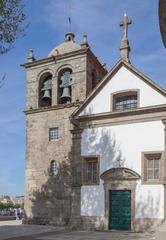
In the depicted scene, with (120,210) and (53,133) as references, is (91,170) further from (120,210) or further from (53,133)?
(53,133)

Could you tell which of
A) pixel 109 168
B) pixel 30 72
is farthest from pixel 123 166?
pixel 30 72

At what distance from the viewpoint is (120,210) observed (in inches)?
758

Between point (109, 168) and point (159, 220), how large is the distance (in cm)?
352

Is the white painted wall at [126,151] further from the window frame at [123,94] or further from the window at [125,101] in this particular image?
the window at [125,101]

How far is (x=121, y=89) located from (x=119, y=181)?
4610 mm

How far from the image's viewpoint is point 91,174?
807 inches

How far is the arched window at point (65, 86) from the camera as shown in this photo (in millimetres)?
23938

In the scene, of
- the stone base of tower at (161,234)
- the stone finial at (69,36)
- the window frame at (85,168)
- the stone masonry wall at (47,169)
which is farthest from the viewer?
the stone finial at (69,36)

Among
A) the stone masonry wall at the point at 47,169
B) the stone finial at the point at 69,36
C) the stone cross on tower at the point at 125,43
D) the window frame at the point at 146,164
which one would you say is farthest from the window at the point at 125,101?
the stone finial at the point at 69,36

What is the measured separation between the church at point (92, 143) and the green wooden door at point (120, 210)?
0.05m

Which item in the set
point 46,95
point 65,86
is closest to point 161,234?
point 65,86

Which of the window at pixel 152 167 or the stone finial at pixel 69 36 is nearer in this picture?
the window at pixel 152 167

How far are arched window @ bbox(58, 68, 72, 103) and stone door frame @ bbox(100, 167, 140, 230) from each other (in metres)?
6.16

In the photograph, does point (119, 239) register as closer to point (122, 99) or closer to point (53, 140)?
point (122, 99)
